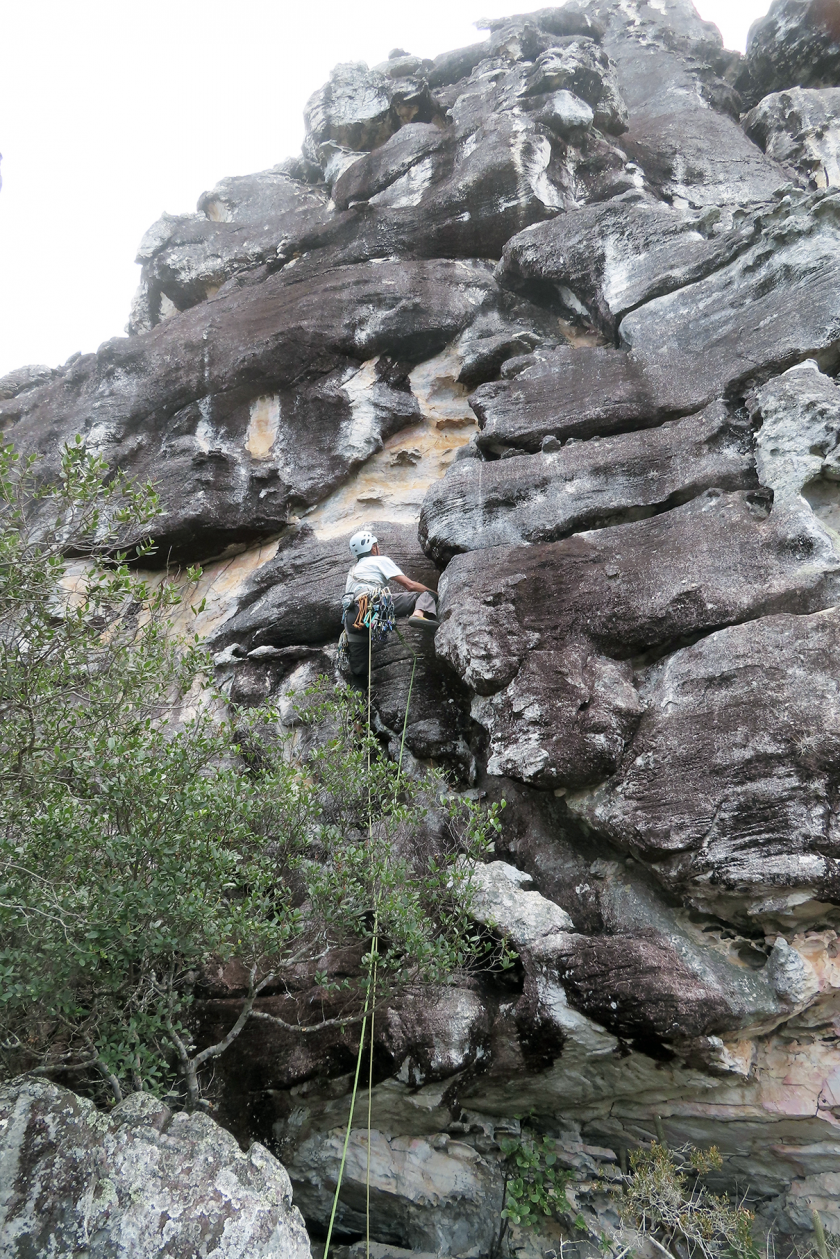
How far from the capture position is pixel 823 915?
6543 millimetres

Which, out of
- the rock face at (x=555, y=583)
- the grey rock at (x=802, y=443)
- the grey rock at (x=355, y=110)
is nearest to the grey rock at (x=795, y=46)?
the rock face at (x=555, y=583)

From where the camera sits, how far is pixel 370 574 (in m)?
9.98

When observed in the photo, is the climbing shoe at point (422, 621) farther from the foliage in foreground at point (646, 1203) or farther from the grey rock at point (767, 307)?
the foliage in foreground at point (646, 1203)

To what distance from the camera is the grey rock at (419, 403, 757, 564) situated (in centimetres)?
962

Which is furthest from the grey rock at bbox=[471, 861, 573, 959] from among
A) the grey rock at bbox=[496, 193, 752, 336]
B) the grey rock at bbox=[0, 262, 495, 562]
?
the grey rock at bbox=[496, 193, 752, 336]

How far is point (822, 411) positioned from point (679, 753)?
14.0 feet

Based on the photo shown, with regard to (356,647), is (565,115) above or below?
above

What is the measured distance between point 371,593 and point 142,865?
174 inches

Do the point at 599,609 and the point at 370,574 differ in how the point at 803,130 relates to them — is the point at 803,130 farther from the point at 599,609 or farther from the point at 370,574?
the point at 370,574

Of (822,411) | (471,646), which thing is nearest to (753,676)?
(471,646)

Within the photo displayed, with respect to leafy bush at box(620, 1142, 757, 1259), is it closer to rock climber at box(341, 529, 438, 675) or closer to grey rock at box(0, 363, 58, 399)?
rock climber at box(341, 529, 438, 675)

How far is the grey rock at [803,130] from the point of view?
664 inches

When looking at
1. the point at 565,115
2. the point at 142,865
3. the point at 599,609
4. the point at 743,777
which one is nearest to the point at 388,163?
the point at 565,115

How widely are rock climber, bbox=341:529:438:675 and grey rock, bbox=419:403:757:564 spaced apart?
0.79 m
